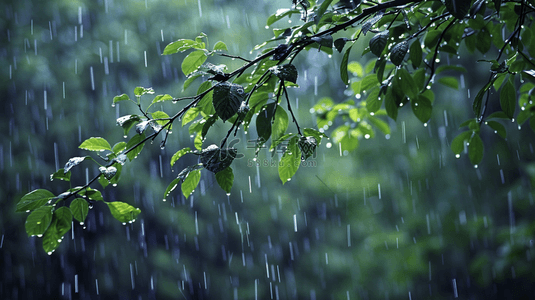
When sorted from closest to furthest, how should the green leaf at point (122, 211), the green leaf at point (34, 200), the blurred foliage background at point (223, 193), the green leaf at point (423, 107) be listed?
the green leaf at point (34, 200) < the green leaf at point (122, 211) < the green leaf at point (423, 107) < the blurred foliage background at point (223, 193)

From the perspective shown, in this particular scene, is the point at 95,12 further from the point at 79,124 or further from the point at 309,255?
the point at 309,255

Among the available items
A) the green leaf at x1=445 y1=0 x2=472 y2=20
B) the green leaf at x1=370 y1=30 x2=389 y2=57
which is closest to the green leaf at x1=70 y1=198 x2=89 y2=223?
the green leaf at x1=370 y1=30 x2=389 y2=57

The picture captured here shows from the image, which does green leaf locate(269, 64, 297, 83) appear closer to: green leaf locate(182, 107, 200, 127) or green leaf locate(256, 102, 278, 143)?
green leaf locate(256, 102, 278, 143)

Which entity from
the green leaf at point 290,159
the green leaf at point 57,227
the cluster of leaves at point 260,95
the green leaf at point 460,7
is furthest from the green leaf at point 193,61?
the green leaf at point 460,7

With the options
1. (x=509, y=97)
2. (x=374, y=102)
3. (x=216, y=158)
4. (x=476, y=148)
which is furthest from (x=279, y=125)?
(x=476, y=148)

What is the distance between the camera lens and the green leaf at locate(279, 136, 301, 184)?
717 millimetres

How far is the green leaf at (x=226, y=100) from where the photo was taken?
2.00ft

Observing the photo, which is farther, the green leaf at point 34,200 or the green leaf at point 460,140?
the green leaf at point 460,140

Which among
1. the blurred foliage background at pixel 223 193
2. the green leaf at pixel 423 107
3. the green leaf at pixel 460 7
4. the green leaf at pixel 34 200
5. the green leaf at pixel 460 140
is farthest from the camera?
the blurred foliage background at pixel 223 193

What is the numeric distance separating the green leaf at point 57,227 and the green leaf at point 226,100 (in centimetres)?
38

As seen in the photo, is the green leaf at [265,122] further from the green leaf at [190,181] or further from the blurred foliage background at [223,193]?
the blurred foliage background at [223,193]

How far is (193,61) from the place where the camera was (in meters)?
0.78

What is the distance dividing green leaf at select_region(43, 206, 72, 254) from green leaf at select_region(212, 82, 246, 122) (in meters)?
0.38

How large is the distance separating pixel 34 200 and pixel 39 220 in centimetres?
4
